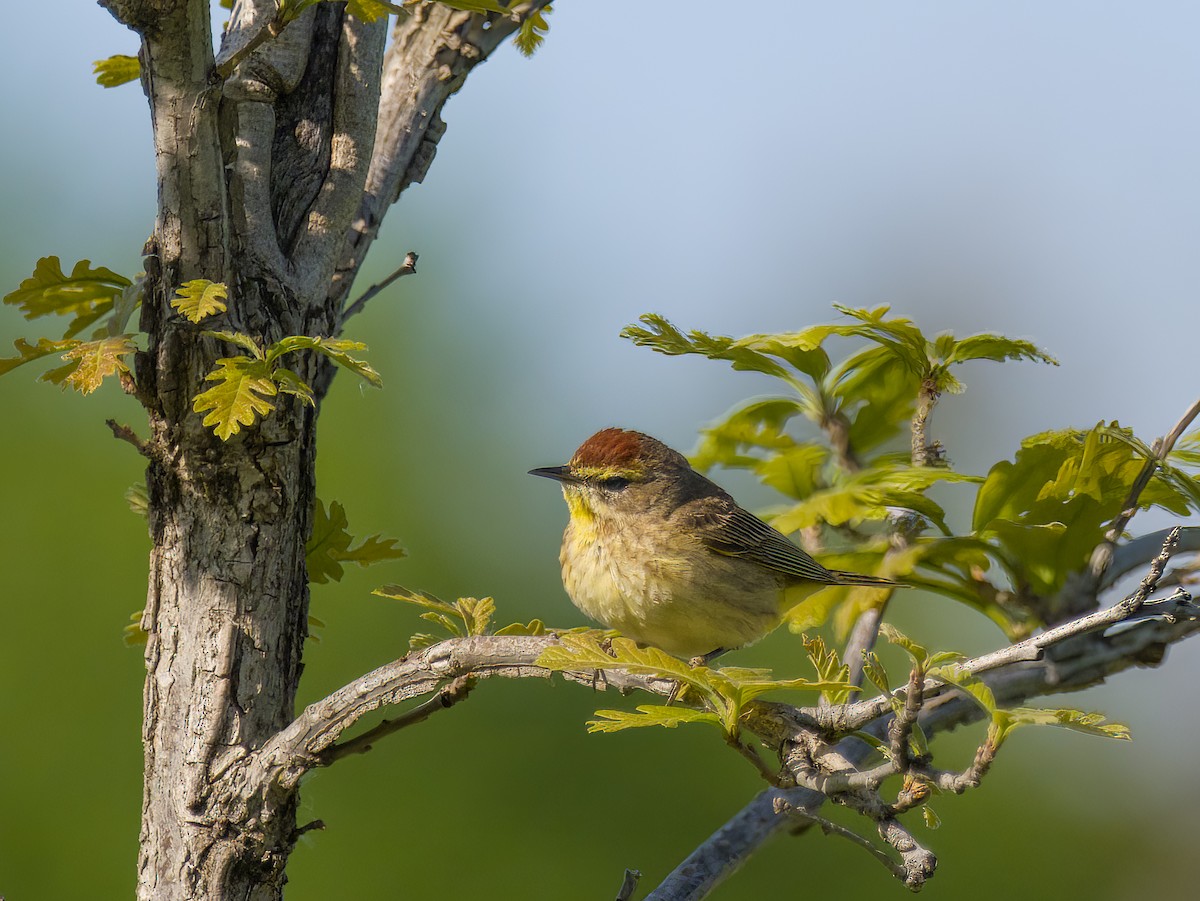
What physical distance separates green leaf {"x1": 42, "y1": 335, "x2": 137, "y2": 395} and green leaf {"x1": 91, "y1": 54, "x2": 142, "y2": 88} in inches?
34.2

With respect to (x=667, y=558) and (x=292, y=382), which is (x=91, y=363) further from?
(x=667, y=558)

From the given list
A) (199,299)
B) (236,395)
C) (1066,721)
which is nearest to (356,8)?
(199,299)

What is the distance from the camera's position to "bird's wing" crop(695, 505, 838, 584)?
3910mm

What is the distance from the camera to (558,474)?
14.0 feet

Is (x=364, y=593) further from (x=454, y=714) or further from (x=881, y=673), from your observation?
(x=881, y=673)

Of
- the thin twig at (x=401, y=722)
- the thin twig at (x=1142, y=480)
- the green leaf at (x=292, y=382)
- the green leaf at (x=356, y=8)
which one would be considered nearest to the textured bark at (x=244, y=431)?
the green leaf at (x=356, y=8)

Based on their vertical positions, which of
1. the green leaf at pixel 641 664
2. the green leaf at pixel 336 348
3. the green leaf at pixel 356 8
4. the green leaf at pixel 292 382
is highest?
the green leaf at pixel 356 8

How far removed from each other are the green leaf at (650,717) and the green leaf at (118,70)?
1.93 metres

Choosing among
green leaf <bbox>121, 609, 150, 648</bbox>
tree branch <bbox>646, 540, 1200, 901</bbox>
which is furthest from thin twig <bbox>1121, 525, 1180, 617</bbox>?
green leaf <bbox>121, 609, 150, 648</bbox>

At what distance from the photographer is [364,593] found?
638 cm

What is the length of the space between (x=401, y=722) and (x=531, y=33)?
1.79m

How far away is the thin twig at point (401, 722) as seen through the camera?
2.41m

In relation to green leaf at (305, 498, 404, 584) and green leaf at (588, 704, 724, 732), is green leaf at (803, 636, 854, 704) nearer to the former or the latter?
green leaf at (588, 704, 724, 732)

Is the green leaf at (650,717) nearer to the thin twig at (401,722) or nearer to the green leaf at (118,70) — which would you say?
the thin twig at (401,722)
